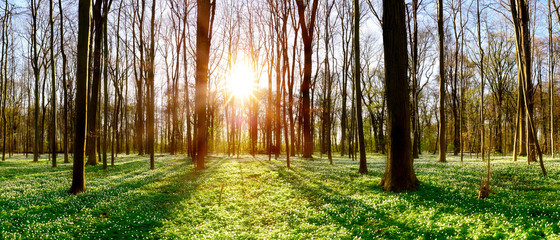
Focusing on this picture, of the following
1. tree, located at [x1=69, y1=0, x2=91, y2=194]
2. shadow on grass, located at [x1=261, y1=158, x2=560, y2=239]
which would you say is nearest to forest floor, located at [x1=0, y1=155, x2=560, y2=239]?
shadow on grass, located at [x1=261, y1=158, x2=560, y2=239]

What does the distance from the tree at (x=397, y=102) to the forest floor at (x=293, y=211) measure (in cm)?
80

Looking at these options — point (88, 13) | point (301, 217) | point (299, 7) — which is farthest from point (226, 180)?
point (299, 7)

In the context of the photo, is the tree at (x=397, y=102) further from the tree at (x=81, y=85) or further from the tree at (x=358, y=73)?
the tree at (x=81, y=85)

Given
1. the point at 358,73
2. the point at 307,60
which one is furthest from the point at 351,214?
the point at 307,60

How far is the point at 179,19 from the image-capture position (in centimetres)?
3103

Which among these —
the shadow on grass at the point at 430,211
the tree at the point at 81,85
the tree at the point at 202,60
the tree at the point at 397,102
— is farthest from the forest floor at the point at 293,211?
the tree at the point at 202,60

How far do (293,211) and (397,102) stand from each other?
6390 mm

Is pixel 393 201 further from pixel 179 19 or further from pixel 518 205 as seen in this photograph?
pixel 179 19

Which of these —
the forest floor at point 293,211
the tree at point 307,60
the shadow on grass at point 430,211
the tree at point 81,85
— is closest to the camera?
the shadow on grass at point 430,211

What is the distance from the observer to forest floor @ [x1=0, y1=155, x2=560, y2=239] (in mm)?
6848

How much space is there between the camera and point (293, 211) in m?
10.1

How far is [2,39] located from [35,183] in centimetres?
2784

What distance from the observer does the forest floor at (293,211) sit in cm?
685

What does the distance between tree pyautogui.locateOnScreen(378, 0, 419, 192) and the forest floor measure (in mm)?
802
